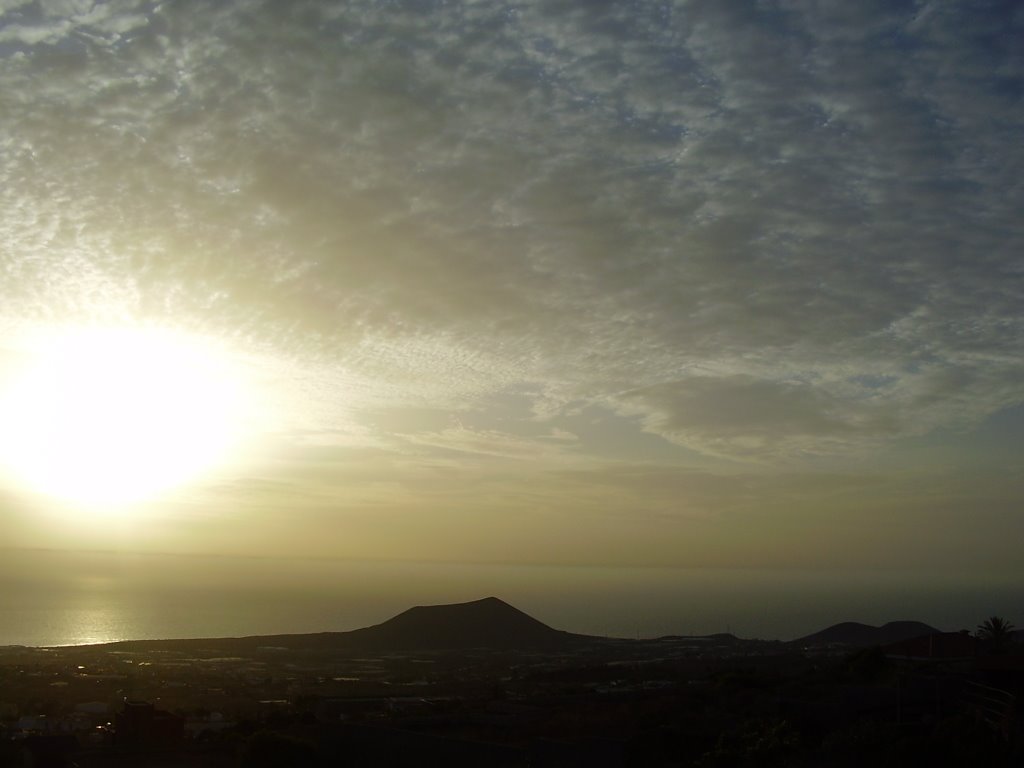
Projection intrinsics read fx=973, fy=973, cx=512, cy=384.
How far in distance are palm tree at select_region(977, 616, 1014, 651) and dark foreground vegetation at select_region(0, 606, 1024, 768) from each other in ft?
1.01

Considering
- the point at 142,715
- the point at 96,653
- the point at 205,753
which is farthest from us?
the point at 96,653

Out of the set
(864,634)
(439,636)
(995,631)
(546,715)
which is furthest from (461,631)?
(546,715)

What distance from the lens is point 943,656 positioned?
32.2m

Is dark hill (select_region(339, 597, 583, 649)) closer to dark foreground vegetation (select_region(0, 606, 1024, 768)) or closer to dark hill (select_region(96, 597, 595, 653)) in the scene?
dark hill (select_region(96, 597, 595, 653))

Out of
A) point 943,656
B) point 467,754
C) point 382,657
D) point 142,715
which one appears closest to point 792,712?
point 467,754

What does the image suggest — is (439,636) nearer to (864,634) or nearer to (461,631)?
(461,631)

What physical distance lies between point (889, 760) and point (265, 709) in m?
30.2

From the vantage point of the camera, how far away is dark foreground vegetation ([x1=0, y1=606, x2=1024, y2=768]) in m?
13.4

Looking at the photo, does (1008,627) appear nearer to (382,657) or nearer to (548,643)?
(382,657)

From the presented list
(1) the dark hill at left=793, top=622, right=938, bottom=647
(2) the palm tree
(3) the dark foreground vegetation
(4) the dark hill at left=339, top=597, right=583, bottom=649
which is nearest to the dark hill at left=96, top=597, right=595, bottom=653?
(4) the dark hill at left=339, top=597, right=583, bottom=649

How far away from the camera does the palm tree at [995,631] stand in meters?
36.7

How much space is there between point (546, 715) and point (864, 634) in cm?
6638

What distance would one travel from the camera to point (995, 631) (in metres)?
37.5

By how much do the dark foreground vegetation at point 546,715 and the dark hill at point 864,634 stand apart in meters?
25.9
